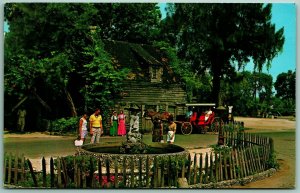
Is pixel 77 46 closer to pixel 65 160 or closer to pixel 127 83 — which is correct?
pixel 127 83

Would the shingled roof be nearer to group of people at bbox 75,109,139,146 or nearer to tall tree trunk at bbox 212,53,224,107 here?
tall tree trunk at bbox 212,53,224,107

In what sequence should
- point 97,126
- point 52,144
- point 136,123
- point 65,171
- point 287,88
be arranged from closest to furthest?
point 65,171 < point 287,88 < point 136,123 < point 97,126 < point 52,144

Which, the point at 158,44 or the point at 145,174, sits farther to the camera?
the point at 158,44

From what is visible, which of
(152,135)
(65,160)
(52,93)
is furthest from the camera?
(52,93)

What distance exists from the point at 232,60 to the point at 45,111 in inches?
195

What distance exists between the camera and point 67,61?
39.9ft

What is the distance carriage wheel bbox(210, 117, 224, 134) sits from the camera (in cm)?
1210

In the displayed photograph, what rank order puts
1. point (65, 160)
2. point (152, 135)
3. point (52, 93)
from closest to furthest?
1. point (65, 160)
2. point (152, 135)
3. point (52, 93)

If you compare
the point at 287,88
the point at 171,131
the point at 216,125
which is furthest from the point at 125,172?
the point at 216,125

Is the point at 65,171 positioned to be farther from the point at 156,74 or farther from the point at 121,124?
the point at 156,74

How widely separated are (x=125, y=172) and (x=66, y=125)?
3310 mm

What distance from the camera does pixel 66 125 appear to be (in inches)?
466

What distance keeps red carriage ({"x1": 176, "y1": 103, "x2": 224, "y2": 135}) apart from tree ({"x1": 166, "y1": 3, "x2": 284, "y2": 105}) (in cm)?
38

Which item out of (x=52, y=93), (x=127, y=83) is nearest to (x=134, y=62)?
(x=127, y=83)
